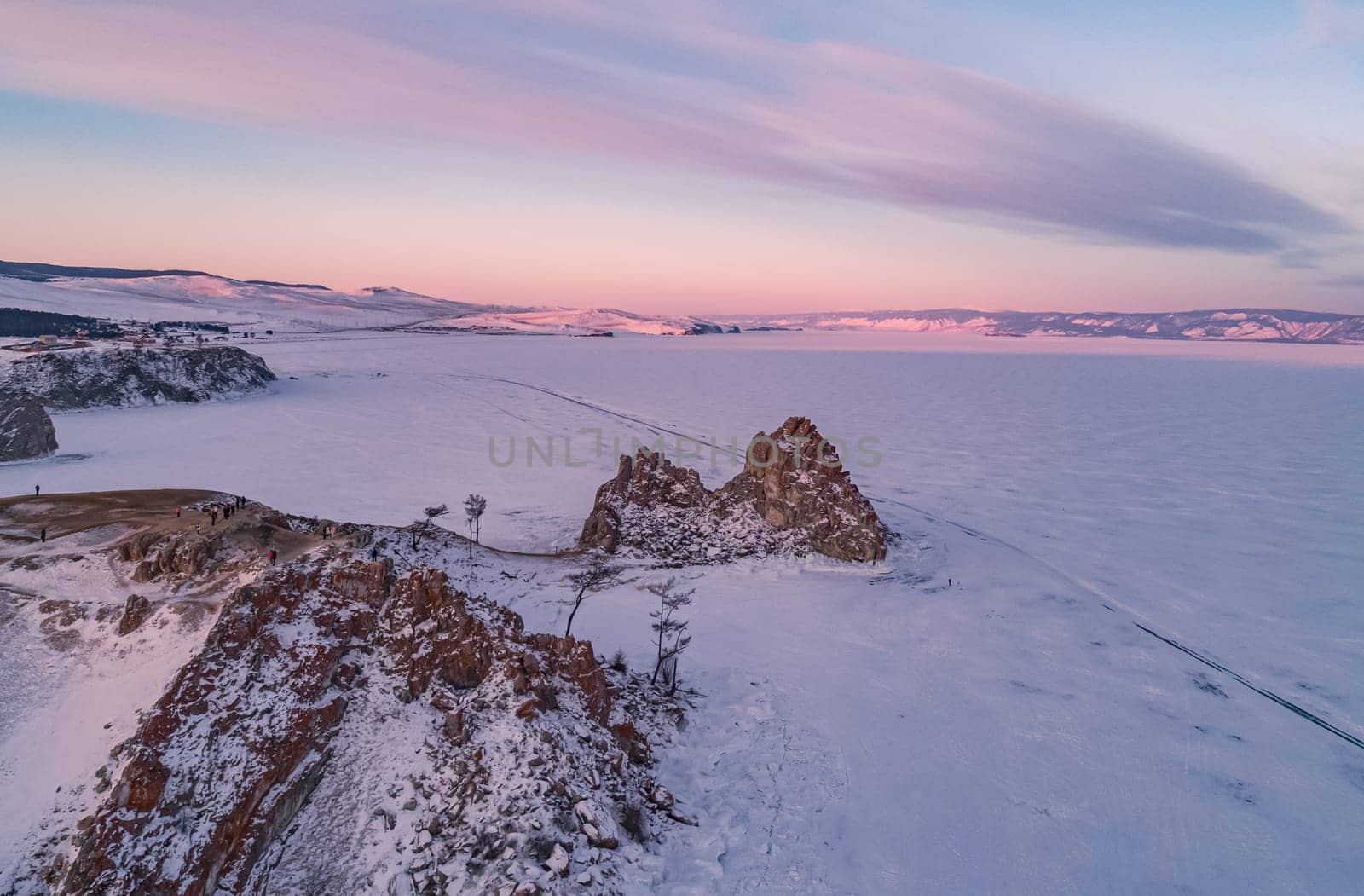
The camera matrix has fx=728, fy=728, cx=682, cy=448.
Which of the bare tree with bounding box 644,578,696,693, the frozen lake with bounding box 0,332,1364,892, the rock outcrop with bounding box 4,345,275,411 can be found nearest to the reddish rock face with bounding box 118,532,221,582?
the frozen lake with bounding box 0,332,1364,892

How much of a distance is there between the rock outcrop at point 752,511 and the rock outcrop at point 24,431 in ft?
127

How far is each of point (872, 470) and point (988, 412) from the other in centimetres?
3533

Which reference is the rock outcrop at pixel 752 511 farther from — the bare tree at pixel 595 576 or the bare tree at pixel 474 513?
the bare tree at pixel 474 513

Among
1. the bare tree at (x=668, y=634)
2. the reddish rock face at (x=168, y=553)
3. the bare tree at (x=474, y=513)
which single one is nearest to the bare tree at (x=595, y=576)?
the bare tree at (x=668, y=634)

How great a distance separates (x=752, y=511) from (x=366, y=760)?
939 inches

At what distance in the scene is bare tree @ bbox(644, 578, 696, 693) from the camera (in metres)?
22.1

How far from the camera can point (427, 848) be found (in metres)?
13.9

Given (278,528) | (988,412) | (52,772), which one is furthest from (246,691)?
(988,412)

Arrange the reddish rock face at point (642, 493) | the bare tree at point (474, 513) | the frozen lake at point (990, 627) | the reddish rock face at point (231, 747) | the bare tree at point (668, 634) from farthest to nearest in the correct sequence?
the reddish rock face at point (642, 493)
the bare tree at point (474, 513)
the bare tree at point (668, 634)
the frozen lake at point (990, 627)
the reddish rock face at point (231, 747)

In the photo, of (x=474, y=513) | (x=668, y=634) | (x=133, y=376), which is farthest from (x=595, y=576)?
(x=133, y=376)

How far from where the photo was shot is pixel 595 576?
1187 inches

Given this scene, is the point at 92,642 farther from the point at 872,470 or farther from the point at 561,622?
the point at 872,470

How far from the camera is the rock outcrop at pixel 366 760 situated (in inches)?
520

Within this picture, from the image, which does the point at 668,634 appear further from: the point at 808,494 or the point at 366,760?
the point at 808,494
